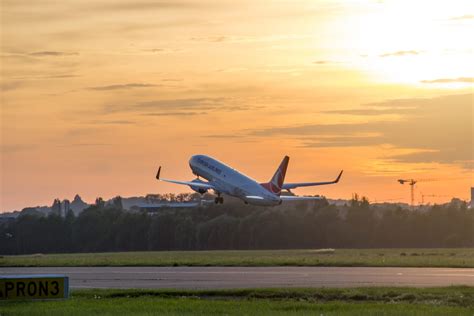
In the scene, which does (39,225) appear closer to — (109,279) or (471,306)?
(109,279)

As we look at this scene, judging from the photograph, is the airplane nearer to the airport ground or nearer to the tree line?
the tree line

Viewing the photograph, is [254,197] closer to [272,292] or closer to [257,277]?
[257,277]

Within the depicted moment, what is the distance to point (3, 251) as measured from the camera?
503 feet

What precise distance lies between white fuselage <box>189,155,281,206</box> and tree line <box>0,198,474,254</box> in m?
12.6

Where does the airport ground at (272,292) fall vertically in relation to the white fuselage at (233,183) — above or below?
below

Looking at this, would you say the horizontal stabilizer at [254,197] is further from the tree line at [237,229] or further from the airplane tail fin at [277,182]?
the tree line at [237,229]

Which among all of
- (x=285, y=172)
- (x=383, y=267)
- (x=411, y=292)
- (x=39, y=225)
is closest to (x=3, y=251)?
(x=39, y=225)

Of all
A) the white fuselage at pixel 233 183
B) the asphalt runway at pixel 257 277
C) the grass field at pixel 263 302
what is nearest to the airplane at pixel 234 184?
the white fuselage at pixel 233 183

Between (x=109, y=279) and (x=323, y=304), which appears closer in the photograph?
(x=323, y=304)

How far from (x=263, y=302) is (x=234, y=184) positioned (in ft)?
298

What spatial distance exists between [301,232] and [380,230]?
1190 cm

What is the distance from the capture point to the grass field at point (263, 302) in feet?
128

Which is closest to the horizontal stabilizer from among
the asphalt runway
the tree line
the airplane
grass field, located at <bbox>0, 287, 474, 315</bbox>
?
the airplane

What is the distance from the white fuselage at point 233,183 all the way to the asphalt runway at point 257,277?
6362 centimetres
